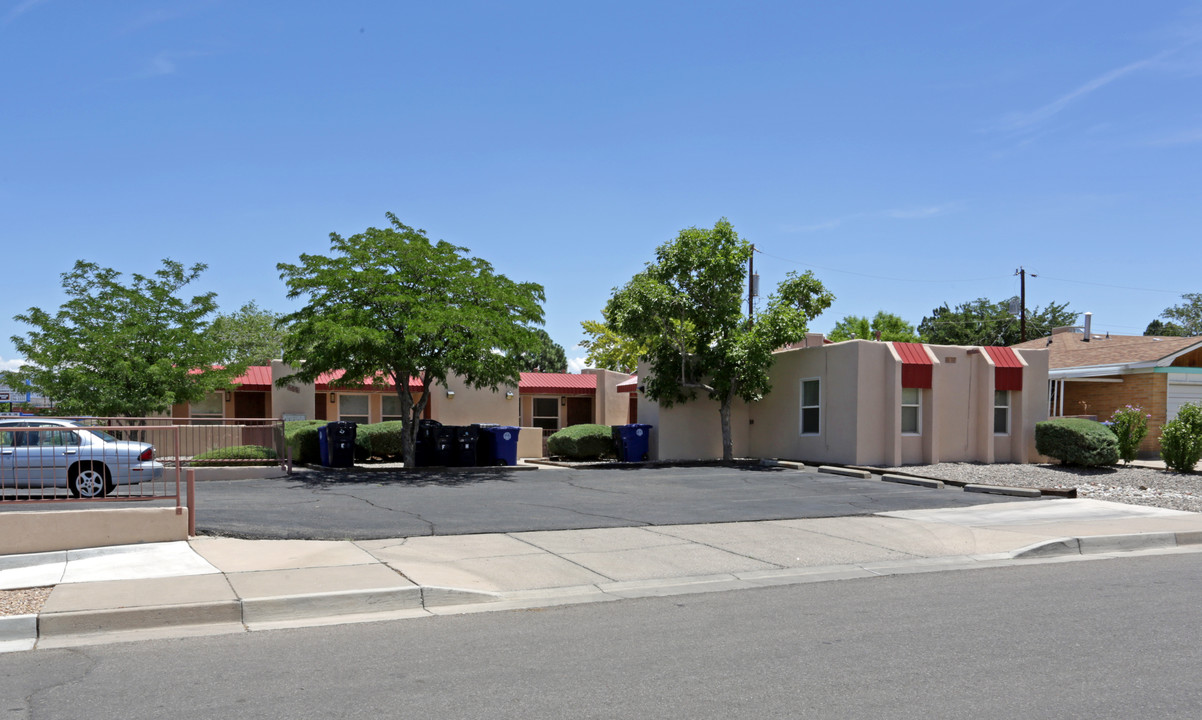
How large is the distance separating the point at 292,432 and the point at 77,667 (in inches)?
688

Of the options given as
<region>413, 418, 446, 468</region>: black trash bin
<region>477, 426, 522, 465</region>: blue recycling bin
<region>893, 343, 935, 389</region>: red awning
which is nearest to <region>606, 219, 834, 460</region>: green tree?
<region>893, 343, 935, 389</region>: red awning

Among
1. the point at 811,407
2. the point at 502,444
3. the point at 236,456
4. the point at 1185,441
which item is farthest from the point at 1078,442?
the point at 236,456

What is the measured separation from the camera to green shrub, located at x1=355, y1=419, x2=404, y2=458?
24594 millimetres

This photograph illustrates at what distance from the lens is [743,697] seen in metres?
5.56

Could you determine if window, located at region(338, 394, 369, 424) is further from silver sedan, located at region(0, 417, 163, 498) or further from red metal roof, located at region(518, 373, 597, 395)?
silver sedan, located at region(0, 417, 163, 498)

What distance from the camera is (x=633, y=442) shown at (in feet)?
82.3

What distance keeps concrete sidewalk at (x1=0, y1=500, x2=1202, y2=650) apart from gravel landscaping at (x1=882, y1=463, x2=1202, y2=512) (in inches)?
101

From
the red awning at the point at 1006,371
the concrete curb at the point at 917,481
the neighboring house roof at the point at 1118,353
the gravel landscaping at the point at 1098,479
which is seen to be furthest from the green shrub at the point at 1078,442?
the concrete curb at the point at 917,481

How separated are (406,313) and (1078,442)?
15.6 metres

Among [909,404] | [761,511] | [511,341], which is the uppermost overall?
[511,341]

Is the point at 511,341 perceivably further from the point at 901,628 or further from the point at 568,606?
the point at 901,628

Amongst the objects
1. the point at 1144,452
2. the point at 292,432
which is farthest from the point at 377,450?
the point at 1144,452

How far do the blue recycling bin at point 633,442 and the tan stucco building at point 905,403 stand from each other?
362cm

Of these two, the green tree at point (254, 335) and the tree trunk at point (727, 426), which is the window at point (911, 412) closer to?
the tree trunk at point (727, 426)
